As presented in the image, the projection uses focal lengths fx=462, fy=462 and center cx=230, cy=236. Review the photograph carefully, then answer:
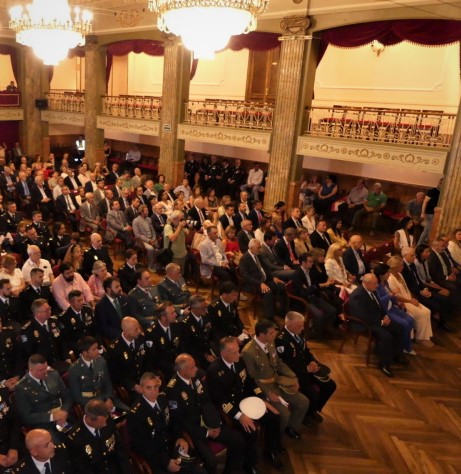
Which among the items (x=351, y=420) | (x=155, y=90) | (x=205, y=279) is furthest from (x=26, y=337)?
(x=155, y=90)

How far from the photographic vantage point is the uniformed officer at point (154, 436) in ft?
10.5

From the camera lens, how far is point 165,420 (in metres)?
3.37

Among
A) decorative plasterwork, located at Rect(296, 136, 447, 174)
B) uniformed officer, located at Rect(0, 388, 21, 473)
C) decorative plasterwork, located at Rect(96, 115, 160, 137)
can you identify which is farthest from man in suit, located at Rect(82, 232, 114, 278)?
decorative plasterwork, located at Rect(96, 115, 160, 137)

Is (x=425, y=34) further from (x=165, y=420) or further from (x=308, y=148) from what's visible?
(x=165, y=420)

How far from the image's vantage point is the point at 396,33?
866cm

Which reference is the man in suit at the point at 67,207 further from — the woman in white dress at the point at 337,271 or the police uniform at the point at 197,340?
the police uniform at the point at 197,340

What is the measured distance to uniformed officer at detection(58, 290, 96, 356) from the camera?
441 cm

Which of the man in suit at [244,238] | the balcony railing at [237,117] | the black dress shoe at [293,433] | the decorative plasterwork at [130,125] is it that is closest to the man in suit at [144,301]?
the black dress shoe at [293,433]

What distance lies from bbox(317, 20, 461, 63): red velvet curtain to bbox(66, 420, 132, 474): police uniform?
27.5 ft

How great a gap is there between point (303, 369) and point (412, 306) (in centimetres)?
235

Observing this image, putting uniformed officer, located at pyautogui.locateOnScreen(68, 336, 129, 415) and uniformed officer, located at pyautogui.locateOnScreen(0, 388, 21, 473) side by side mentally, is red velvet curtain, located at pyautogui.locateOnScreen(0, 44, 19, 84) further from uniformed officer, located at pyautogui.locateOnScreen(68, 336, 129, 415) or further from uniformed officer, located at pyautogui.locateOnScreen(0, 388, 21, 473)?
uniformed officer, located at pyautogui.locateOnScreen(0, 388, 21, 473)

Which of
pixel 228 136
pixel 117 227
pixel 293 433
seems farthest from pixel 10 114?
pixel 293 433

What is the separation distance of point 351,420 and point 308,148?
254 inches

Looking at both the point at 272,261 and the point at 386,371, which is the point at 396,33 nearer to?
the point at 272,261
